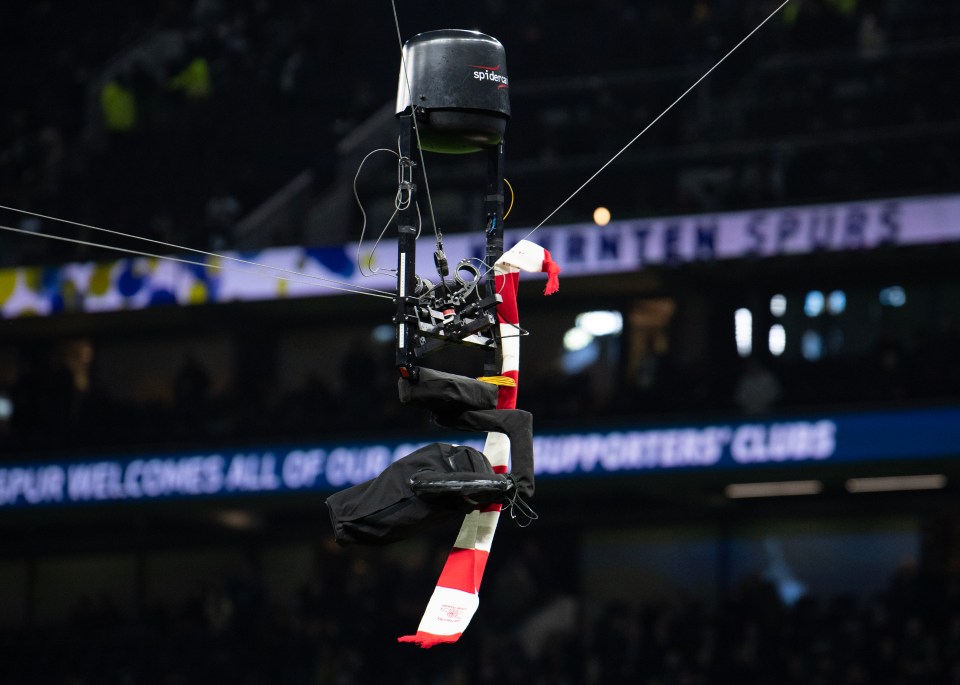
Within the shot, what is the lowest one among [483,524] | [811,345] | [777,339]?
[483,524]

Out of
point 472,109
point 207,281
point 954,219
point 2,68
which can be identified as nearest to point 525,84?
point 207,281

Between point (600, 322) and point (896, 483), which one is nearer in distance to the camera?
point (896, 483)

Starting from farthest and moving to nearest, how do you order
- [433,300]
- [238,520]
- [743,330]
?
[238,520]
[743,330]
[433,300]

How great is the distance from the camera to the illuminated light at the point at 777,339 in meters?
22.8

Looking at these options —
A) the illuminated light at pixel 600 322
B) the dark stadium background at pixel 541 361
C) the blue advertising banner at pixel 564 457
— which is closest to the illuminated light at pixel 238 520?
the dark stadium background at pixel 541 361

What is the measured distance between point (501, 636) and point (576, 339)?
14.2 feet

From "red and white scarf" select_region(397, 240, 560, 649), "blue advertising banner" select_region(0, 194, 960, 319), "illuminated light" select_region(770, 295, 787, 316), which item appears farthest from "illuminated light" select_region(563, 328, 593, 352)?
"red and white scarf" select_region(397, 240, 560, 649)

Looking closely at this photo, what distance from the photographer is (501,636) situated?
2311 cm

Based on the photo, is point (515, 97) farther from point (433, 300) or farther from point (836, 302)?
point (433, 300)

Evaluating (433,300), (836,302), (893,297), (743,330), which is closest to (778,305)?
(743,330)

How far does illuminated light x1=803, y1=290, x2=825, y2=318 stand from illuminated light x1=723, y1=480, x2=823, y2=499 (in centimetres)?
220

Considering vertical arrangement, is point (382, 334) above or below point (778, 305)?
above

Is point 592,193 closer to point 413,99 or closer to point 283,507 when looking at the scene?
point 283,507

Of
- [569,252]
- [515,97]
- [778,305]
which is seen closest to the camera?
[569,252]
